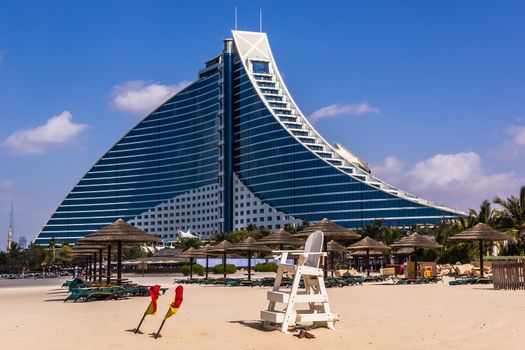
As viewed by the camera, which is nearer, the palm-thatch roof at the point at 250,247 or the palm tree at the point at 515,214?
the palm-thatch roof at the point at 250,247

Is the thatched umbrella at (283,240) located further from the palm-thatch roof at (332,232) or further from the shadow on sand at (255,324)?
the shadow on sand at (255,324)

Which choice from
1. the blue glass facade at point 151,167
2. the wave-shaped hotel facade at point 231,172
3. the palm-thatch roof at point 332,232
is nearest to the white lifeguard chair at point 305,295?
the palm-thatch roof at point 332,232

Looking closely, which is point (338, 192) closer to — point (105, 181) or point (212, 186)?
point (212, 186)

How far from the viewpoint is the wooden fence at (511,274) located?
2173cm

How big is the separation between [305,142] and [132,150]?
52167mm

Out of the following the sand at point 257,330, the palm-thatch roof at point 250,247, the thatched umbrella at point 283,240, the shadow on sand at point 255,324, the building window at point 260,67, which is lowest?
the sand at point 257,330

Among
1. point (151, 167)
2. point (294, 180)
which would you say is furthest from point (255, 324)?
point (151, 167)

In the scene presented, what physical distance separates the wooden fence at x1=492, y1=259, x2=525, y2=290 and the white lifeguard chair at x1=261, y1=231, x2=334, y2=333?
13.4 meters

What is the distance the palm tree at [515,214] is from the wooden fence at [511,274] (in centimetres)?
1762

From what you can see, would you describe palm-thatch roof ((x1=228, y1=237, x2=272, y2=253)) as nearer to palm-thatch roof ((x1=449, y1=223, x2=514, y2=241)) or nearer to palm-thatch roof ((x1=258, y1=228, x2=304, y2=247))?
palm-thatch roof ((x1=258, y1=228, x2=304, y2=247))

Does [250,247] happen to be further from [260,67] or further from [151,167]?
[151,167]

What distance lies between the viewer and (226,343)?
8.95 metres

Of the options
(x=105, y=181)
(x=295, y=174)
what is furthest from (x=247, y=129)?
(x=105, y=181)

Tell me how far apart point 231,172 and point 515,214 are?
94.2m
